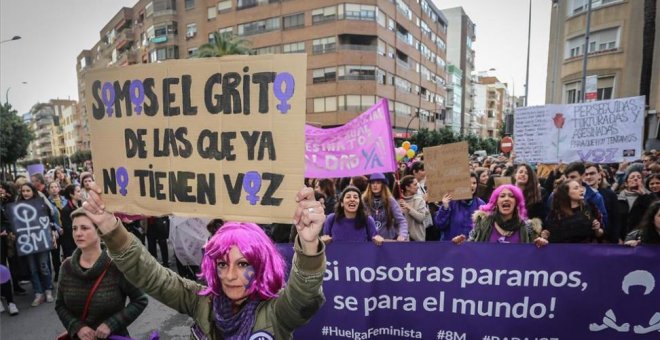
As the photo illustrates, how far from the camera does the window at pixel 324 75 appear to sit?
111 ft

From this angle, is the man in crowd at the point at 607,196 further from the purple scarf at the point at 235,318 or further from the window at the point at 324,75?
the window at the point at 324,75

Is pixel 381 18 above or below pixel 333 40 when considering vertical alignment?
above

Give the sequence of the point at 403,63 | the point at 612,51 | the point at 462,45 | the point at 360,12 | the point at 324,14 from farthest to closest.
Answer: the point at 462,45, the point at 403,63, the point at 324,14, the point at 360,12, the point at 612,51

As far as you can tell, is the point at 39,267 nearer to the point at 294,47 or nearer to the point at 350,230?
the point at 350,230

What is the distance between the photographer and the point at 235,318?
1.51 meters

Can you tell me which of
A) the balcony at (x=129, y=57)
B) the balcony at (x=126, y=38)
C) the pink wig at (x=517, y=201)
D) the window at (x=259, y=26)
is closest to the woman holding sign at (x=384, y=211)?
the pink wig at (x=517, y=201)

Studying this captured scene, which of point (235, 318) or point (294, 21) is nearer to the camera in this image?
point (235, 318)

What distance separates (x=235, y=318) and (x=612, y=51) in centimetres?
2343

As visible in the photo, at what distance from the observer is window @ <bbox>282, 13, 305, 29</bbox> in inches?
1344

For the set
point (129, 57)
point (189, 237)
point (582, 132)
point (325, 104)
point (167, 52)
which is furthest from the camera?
point (129, 57)

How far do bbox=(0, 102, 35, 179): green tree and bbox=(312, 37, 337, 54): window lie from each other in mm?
25289

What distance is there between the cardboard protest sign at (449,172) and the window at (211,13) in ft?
128

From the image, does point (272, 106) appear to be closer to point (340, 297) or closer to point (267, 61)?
point (267, 61)

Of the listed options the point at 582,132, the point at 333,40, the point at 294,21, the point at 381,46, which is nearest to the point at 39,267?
the point at 582,132
